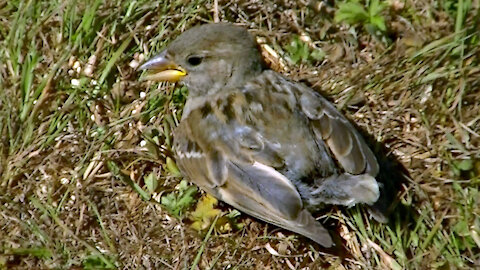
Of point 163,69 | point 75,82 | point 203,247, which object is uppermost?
point 163,69

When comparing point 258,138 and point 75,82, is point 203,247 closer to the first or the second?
point 258,138

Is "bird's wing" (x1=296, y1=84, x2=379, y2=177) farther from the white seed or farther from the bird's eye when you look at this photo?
the white seed

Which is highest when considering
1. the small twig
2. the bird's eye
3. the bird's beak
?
the bird's eye

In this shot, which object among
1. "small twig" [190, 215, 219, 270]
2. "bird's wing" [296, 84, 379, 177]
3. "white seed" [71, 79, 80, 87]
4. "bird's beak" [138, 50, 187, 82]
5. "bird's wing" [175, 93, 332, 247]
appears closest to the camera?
"bird's wing" [175, 93, 332, 247]

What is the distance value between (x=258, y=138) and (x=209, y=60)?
497 mm

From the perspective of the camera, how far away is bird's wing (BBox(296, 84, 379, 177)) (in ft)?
16.1

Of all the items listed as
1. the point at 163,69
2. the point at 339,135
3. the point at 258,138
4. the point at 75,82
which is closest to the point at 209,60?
the point at 163,69

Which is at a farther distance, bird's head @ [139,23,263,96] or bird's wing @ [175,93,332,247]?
bird's head @ [139,23,263,96]

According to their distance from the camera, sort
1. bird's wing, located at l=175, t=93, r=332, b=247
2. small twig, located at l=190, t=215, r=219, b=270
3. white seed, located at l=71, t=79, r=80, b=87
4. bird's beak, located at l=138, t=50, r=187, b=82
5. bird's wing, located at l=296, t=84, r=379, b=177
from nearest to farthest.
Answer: bird's wing, located at l=175, t=93, r=332, b=247 < bird's wing, located at l=296, t=84, r=379, b=177 < small twig, located at l=190, t=215, r=219, b=270 < bird's beak, located at l=138, t=50, r=187, b=82 < white seed, located at l=71, t=79, r=80, b=87

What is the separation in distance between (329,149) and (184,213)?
839mm

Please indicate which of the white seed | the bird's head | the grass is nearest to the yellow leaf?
the grass

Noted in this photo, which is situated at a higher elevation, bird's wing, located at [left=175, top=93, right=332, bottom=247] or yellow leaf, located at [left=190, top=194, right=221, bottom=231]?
bird's wing, located at [left=175, top=93, right=332, bottom=247]

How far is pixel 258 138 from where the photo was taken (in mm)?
4973

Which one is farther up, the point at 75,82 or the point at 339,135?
the point at 339,135
